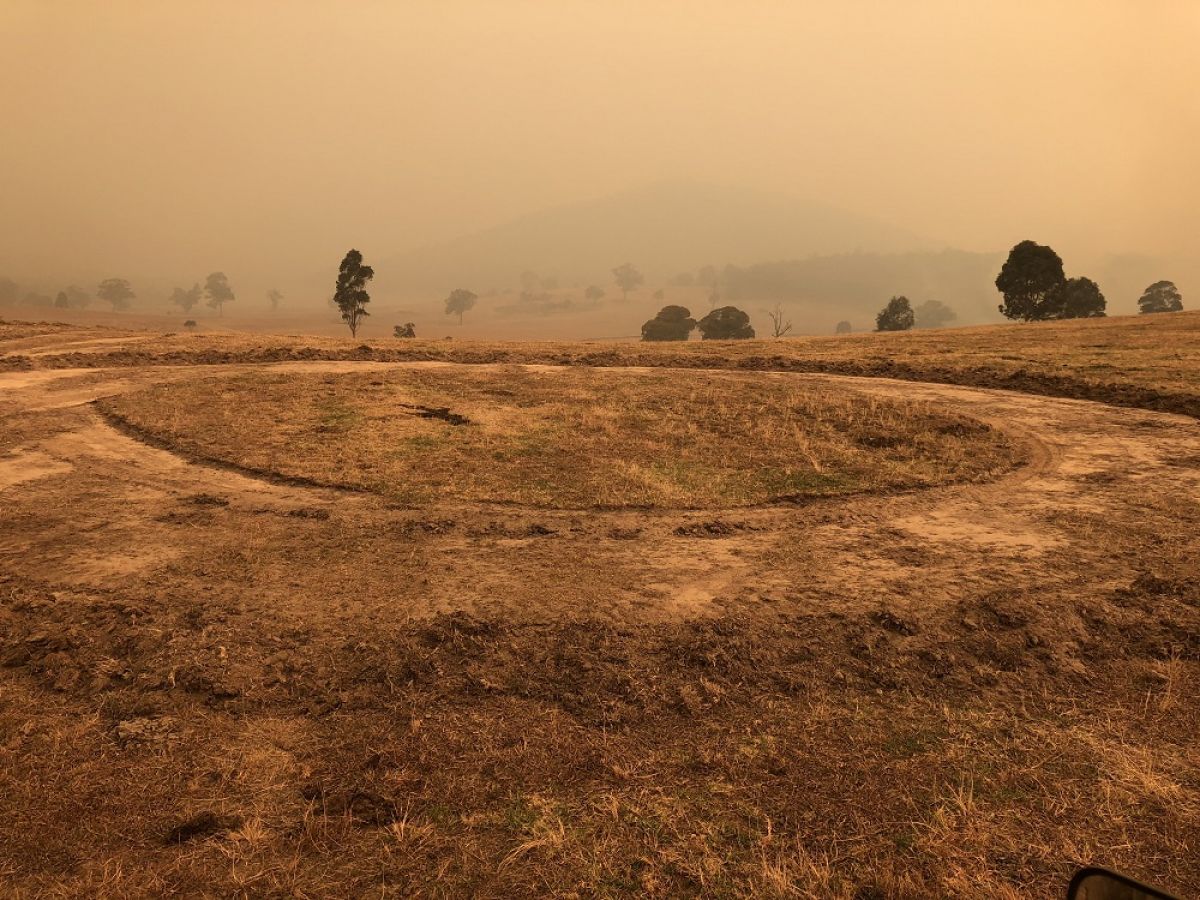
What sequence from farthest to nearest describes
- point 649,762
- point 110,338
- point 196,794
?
1. point 110,338
2. point 649,762
3. point 196,794

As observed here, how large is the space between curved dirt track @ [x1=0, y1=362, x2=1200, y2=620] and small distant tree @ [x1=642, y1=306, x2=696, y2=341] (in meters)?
98.0

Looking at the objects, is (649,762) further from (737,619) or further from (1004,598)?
(1004,598)

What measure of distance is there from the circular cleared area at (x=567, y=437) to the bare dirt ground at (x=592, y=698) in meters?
1.35

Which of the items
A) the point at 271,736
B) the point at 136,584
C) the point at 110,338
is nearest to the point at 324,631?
the point at 271,736

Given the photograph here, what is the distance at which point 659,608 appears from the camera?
24.8 feet

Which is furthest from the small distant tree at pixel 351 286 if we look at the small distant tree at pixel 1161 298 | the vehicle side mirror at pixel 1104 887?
the small distant tree at pixel 1161 298

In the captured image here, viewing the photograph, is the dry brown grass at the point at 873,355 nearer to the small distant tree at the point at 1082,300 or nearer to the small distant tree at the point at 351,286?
the small distant tree at the point at 1082,300

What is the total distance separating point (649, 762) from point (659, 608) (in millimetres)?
2329

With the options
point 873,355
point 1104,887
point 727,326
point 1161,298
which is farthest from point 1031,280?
point 1104,887

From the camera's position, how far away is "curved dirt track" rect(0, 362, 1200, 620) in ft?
25.8

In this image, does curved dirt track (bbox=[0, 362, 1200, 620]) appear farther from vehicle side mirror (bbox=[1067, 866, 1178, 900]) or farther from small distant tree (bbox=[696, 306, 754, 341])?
small distant tree (bbox=[696, 306, 754, 341])

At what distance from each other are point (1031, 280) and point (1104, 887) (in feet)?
232

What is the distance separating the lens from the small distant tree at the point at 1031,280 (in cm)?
5988

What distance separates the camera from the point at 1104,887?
87.4 inches
